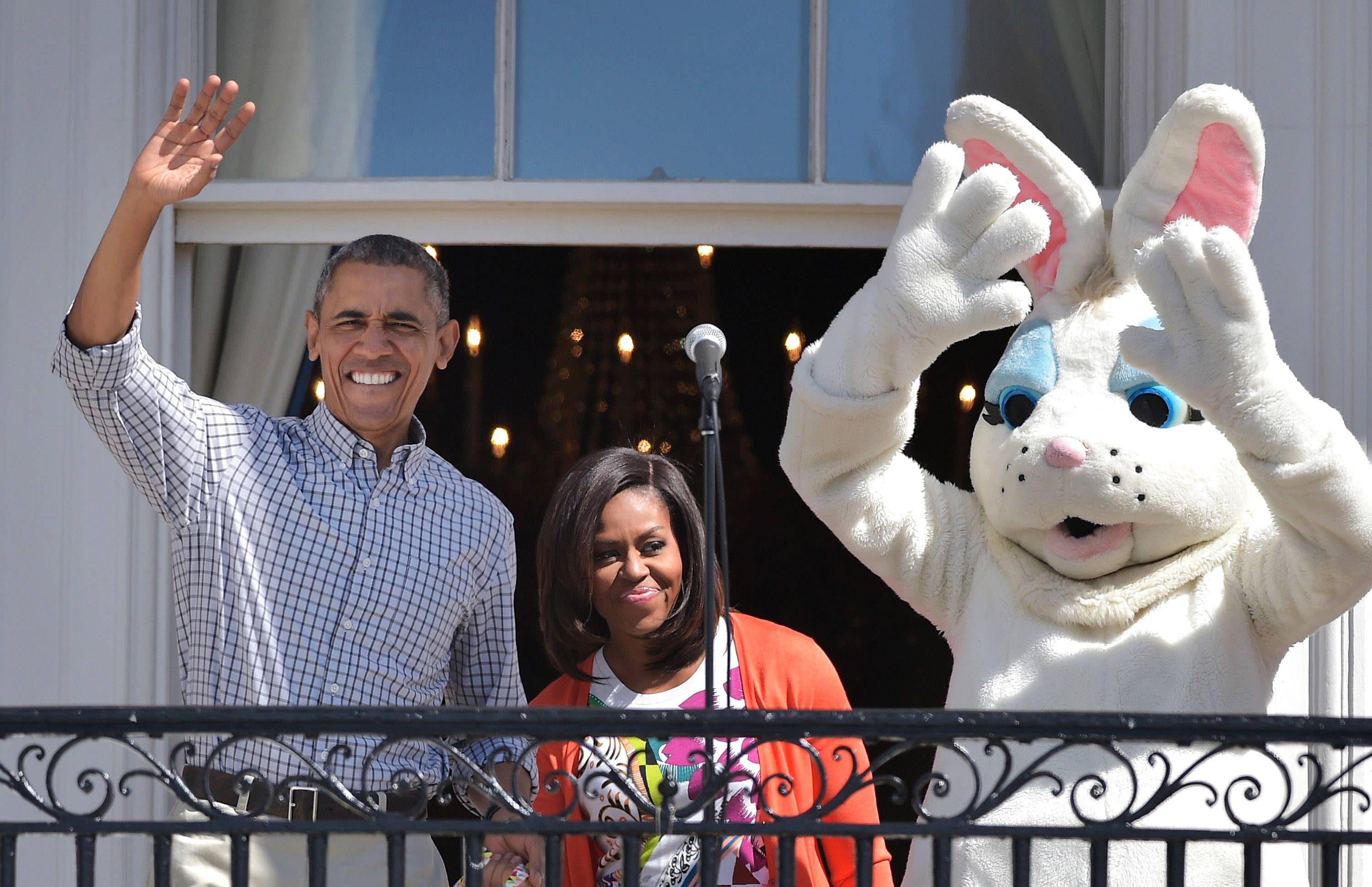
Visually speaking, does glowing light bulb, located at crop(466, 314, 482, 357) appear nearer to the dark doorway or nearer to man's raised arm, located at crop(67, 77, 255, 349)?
the dark doorway

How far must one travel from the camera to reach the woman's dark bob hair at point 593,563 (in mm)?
2795

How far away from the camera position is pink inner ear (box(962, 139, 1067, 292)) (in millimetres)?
2602

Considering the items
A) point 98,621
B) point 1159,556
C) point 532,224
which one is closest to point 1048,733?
point 1159,556

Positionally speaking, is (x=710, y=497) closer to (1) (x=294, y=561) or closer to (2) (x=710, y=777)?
(2) (x=710, y=777)

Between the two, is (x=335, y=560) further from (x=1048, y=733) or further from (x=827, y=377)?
(x=1048, y=733)

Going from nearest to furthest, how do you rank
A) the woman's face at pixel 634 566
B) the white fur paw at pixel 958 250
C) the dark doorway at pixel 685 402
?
1. the white fur paw at pixel 958 250
2. the woman's face at pixel 634 566
3. the dark doorway at pixel 685 402

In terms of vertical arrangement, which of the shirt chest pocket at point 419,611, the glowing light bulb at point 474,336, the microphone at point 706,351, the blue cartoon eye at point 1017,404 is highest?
the glowing light bulb at point 474,336

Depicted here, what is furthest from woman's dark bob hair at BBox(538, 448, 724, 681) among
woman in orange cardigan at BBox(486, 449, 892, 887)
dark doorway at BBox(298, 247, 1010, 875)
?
dark doorway at BBox(298, 247, 1010, 875)

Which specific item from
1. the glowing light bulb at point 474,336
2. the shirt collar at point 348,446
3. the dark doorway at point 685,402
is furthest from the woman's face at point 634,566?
the glowing light bulb at point 474,336

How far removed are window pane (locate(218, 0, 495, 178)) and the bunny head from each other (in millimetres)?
1256

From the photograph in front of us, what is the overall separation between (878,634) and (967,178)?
3.89 meters

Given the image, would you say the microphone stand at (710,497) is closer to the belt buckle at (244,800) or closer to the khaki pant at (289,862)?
the khaki pant at (289,862)

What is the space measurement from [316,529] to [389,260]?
0.48 meters

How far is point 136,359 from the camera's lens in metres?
2.39
